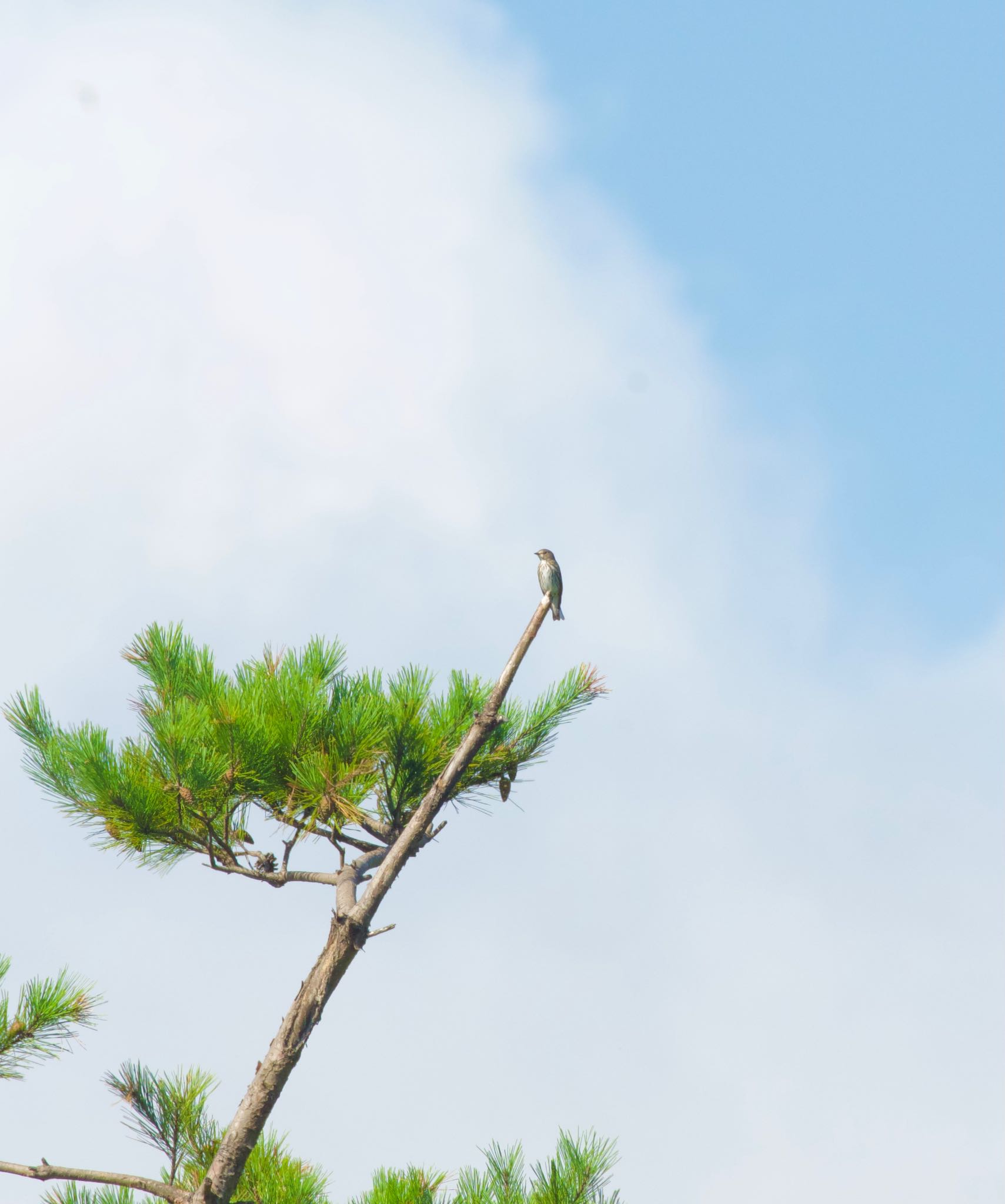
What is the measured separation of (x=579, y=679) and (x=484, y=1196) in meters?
2.03

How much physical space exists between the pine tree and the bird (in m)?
0.14

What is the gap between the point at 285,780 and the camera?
16.6 ft

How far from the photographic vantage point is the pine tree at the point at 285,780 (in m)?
4.57

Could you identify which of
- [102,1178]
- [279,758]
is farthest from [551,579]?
[102,1178]

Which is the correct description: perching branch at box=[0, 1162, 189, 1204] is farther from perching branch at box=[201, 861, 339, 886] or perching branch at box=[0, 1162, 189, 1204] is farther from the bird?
the bird

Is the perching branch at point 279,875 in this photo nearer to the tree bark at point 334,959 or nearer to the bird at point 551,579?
the tree bark at point 334,959

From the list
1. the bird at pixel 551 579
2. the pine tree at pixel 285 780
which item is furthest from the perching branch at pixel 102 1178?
the bird at pixel 551 579

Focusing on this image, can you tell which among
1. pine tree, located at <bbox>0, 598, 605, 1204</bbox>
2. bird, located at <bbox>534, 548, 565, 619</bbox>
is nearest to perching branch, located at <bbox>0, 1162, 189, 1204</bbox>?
pine tree, located at <bbox>0, 598, 605, 1204</bbox>

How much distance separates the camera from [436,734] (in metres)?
5.11

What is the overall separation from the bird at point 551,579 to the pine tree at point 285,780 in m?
0.14

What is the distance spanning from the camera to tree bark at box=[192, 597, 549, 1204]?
4406mm

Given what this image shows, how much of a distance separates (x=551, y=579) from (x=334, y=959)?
1725 millimetres

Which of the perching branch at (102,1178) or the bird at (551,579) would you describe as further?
the bird at (551,579)

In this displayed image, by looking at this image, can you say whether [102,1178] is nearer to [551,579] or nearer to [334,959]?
[334,959]
